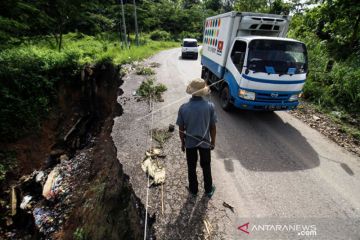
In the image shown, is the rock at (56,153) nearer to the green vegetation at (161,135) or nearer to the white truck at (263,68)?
the green vegetation at (161,135)

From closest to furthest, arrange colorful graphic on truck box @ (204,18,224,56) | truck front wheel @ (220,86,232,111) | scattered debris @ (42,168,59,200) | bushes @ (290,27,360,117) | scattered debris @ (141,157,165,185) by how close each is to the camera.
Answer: scattered debris @ (141,157,165,185) < scattered debris @ (42,168,59,200) < truck front wheel @ (220,86,232,111) < bushes @ (290,27,360,117) < colorful graphic on truck box @ (204,18,224,56)

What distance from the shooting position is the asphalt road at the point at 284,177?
3.14 m

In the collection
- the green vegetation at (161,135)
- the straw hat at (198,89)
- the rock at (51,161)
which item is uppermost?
the straw hat at (198,89)

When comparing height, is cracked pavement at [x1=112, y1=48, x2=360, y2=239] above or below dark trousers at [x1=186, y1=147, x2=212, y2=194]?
below

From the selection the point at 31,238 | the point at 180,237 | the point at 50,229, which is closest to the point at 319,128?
the point at 180,237

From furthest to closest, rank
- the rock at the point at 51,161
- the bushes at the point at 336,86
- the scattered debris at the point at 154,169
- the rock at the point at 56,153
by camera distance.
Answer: the bushes at the point at 336,86 → the rock at the point at 56,153 → the rock at the point at 51,161 → the scattered debris at the point at 154,169

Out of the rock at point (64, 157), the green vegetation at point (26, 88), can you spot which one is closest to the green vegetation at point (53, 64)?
the green vegetation at point (26, 88)

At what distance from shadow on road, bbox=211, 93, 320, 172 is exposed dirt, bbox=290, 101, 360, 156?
84 cm

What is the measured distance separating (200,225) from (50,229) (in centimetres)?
319

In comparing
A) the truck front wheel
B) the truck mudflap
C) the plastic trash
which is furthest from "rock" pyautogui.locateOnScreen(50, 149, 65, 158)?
the truck mudflap

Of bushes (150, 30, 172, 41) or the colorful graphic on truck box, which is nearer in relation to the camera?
the colorful graphic on truck box

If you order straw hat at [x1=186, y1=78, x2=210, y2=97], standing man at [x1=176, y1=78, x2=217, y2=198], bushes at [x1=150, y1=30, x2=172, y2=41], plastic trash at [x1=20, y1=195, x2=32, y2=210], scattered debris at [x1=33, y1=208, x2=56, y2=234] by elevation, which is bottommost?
bushes at [x1=150, y1=30, x2=172, y2=41]

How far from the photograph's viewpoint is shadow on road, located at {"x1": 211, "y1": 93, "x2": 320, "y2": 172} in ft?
14.4

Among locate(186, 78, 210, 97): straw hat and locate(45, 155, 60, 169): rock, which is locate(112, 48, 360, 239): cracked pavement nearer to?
locate(186, 78, 210, 97): straw hat
